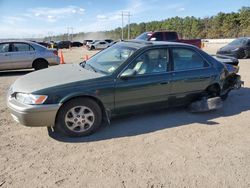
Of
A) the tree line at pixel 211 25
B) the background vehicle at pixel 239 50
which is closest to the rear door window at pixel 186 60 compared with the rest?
the background vehicle at pixel 239 50

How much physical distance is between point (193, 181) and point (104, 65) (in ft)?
9.11

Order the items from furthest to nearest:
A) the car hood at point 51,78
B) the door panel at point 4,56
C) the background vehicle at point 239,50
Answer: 1. the background vehicle at point 239,50
2. the door panel at point 4,56
3. the car hood at point 51,78

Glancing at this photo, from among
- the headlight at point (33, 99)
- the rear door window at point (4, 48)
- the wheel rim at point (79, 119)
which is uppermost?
the rear door window at point (4, 48)

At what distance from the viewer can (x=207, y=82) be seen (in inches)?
230

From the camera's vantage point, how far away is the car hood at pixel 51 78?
4387 millimetres

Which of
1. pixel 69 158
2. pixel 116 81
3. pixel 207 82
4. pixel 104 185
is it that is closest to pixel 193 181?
pixel 104 185

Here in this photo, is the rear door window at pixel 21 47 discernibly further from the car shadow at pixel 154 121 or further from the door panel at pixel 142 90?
the door panel at pixel 142 90

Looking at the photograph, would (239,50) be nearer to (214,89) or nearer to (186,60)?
(214,89)

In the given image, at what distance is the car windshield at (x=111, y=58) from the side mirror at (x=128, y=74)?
0.19m

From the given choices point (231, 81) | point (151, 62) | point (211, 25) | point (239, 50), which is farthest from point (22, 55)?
point (211, 25)

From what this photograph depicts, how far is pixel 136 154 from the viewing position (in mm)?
3957

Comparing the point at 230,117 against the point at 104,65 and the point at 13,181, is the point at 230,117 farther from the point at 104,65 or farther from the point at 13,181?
the point at 13,181

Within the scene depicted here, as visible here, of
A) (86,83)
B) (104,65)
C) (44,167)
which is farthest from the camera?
(104,65)

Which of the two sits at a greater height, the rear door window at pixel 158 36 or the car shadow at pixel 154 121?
the rear door window at pixel 158 36
